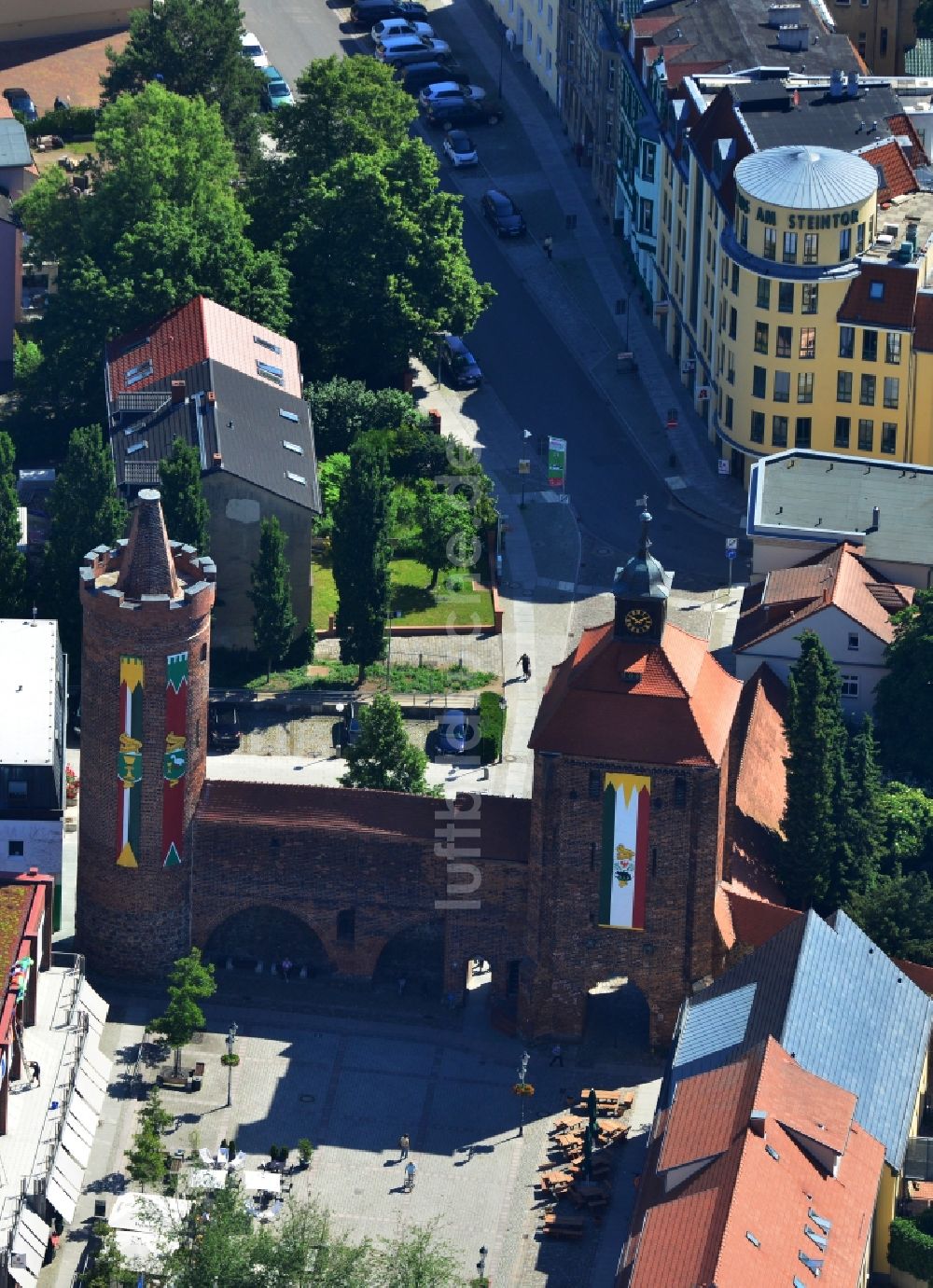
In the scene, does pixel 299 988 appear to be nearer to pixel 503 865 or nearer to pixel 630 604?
pixel 503 865

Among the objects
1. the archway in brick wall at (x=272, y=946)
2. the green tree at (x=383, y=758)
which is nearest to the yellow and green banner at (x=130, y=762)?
the archway in brick wall at (x=272, y=946)

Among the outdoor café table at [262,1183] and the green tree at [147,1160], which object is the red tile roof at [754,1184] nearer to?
the outdoor café table at [262,1183]

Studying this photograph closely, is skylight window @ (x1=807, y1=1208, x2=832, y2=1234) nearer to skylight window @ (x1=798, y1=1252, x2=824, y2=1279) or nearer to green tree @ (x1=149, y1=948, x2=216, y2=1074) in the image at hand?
skylight window @ (x1=798, y1=1252, x2=824, y2=1279)

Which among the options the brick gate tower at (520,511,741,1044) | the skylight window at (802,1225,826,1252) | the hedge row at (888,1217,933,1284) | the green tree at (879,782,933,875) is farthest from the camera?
the green tree at (879,782,933,875)

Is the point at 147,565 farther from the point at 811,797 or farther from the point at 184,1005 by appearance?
the point at 811,797

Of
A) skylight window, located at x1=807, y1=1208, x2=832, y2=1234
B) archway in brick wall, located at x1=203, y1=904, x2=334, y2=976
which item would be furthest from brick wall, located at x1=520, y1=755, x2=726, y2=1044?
skylight window, located at x1=807, y1=1208, x2=832, y2=1234

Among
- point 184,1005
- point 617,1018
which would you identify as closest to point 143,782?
point 184,1005
